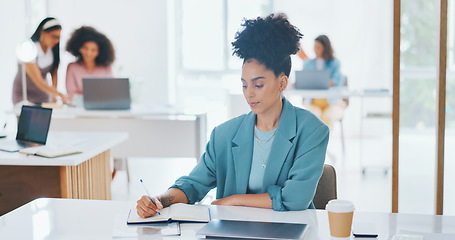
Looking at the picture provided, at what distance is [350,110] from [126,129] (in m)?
3.70

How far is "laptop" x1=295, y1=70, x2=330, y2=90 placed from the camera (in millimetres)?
4992

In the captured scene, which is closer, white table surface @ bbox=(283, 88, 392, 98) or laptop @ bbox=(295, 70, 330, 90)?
white table surface @ bbox=(283, 88, 392, 98)

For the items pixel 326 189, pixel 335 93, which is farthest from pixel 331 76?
pixel 326 189

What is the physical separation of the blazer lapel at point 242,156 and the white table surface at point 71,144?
1.05m

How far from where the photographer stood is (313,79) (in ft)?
16.5

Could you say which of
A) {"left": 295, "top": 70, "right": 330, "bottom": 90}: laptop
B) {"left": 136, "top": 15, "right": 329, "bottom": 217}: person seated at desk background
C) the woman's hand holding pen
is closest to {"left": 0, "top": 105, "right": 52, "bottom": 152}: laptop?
{"left": 136, "top": 15, "right": 329, "bottom": 217}: person seated at desk background

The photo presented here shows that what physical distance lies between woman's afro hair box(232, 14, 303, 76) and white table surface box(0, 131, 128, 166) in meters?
1.18

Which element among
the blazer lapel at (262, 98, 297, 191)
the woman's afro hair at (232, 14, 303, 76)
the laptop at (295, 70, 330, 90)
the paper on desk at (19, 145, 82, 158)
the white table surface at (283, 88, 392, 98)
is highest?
the woman's afro hair at (232, 14, 303, 76)

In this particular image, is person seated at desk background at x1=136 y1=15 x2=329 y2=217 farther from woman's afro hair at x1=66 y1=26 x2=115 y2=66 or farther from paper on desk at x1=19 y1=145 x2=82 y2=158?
woman's afro hair at x1=66 y1=26 x2=115 y2=66

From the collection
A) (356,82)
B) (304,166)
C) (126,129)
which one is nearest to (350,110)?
(356,82)

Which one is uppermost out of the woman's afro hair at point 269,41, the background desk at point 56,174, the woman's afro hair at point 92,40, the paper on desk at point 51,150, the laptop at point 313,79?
the woman's afro hair at point 92,40

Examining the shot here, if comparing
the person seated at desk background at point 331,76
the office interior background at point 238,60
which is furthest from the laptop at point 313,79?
the office interior background at point 238,60

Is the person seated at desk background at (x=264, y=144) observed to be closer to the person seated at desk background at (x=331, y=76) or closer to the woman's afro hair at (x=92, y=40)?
the woman's afro hair at (x=92, y=40)

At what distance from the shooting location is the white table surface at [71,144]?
258 centimetres
